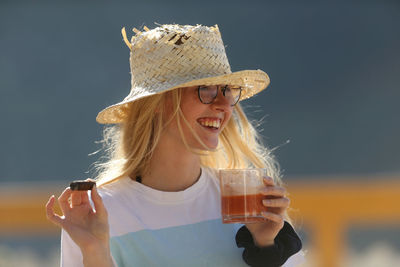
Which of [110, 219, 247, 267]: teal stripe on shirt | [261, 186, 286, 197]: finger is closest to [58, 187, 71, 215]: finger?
[110, 219, 247, 267]: teal stripe on shirt

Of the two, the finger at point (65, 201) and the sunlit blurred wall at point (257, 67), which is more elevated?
the sunlit blurred wall at point (257, 67)

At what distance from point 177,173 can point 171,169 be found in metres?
0.03

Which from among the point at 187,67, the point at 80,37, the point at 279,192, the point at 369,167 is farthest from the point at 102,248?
the point at 80,37

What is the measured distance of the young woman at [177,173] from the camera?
2199 mm

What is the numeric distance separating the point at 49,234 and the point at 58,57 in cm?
605

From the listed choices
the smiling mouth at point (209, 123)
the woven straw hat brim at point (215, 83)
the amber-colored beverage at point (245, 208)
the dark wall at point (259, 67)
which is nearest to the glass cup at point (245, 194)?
the amber-colored beverage at point (245, 208)

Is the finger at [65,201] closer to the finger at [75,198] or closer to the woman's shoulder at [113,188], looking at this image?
the finger at [75,198]

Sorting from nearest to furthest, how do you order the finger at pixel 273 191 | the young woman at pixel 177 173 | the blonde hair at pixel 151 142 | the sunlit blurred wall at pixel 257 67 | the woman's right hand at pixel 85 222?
the woman's right hand at pixel 85 222 < the finger at pixel 273 191 < the young woman at pixel 177 173 < the blonde hair at pixel 151 142 < the sunlit blurred wall at pixel 257 67

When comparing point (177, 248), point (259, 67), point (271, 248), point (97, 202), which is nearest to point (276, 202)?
point (271, 248)

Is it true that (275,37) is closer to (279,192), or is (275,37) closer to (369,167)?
(369,167)

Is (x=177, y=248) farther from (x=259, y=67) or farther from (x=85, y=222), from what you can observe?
(x=259, y=67)

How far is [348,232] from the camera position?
4.95 meters

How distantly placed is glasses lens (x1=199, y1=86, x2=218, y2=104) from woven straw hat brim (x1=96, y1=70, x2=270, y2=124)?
31 mm

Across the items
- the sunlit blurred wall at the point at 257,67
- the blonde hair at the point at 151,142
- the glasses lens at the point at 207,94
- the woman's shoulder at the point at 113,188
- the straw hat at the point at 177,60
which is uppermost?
the sunlit blurred wall at the point at 257,67
